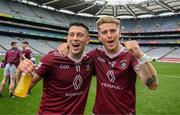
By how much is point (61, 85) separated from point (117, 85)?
0.82m

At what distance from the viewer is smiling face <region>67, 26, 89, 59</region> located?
12.9 ft

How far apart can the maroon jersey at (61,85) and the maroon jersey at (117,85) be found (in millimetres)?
319

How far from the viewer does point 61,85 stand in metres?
3.77

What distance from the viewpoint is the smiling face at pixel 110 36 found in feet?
12.7

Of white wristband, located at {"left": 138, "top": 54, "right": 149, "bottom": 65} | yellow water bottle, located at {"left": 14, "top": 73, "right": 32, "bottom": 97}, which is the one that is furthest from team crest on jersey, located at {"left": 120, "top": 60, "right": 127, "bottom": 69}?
yellow water bottle, located at {"left": 14, "top": 73, "right": 32, "bottom": 97}

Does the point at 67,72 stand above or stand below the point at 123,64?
below

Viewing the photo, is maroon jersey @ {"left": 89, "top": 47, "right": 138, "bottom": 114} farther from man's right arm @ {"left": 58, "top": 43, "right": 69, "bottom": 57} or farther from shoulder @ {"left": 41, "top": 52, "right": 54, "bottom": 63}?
shoulder @ {"left": 41, "top": 52, "right": 54, "bottom": 63}

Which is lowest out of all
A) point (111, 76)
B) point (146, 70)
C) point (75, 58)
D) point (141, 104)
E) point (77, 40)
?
point (141, 104)

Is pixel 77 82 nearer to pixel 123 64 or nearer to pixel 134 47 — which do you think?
pixel 123 64

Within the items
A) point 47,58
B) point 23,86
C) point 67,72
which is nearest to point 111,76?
point 67,72

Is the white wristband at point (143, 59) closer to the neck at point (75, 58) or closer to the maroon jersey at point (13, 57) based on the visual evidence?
the neck at point (75, 58)

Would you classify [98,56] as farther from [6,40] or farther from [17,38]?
[17,38]

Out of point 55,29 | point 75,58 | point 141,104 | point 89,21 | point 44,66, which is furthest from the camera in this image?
point 89,21

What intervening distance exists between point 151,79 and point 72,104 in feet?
3.94
